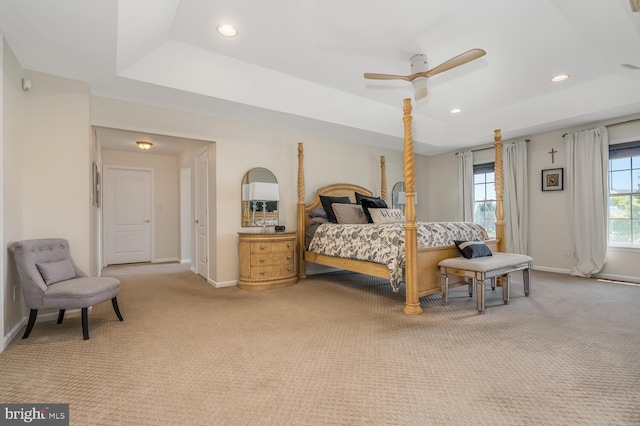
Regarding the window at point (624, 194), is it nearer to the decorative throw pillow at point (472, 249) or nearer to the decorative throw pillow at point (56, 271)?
the decorative throw pillow at point (472, 249)

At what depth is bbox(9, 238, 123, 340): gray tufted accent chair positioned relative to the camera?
2.45 meters

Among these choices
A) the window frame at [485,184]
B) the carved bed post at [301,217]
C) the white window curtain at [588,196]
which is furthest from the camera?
the window frame at [485,184]

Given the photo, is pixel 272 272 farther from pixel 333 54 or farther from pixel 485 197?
pixel 485 197

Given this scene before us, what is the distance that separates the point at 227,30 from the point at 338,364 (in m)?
3.04

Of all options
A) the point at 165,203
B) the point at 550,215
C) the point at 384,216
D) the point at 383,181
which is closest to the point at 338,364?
the point at 384,216

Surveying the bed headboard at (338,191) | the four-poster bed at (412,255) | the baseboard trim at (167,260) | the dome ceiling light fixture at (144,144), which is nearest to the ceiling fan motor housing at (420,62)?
the four-poster bed at (412,255)

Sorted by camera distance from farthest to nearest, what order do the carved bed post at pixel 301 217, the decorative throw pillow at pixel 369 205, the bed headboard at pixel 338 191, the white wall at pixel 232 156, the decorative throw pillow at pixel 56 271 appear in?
1. the bed headboard at pixel 338 191
2. the carved bed post at pixel 301 217
3. the decorative throw pillow at pixel 369 205
4. the white wall at pixel 232 156
5. the decorative throw pillow at pixel 56 271

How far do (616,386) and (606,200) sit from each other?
3985 millimetres

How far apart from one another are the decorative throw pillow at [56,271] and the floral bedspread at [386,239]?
2.83m

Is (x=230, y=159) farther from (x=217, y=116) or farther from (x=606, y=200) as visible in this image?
(x=606, y=200)

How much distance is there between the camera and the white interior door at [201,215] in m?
4.86

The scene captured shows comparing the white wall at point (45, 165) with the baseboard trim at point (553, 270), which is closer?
the white wall at point (45, 165)

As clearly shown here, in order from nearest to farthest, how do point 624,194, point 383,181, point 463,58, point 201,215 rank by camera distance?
point 463,58
point 624,194
point 201,215
point 383,181

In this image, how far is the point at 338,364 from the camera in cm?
205
